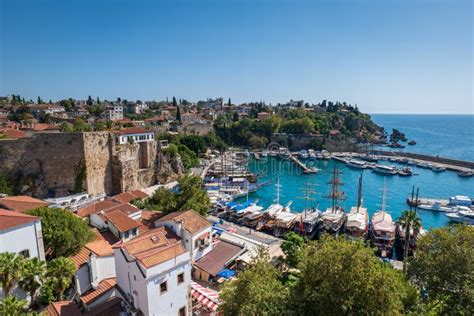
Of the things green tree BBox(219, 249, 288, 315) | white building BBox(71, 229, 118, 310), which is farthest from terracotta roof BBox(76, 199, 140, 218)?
green tree BBox(219, 249, 288, 315)

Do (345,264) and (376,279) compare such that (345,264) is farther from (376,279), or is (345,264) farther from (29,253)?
(29,253)

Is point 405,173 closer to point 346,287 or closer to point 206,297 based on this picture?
point 206,297

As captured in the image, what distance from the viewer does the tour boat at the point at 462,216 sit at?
32438 mm

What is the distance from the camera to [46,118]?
59.4 meters

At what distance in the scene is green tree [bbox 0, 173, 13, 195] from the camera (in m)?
24.8

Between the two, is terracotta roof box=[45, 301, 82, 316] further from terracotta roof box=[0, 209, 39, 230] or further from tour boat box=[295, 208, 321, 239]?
tour boat box=[295, 208, 321, 239]

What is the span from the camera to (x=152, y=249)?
40.3 ft

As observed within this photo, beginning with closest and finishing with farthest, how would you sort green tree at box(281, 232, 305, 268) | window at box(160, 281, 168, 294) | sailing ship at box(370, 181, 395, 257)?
window at box(160, 281, 168, 294) → green tree at box(281, 232, 305, 268) → sailing ship at box(370, 181, 395, 257)

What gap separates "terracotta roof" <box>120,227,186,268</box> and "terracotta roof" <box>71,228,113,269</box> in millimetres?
3110

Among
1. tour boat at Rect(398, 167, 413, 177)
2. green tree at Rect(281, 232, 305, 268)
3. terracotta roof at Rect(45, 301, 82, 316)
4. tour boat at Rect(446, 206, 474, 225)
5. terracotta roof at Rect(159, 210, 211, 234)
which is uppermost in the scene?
terracotta roof at Rect(159, 210, 211, 234)

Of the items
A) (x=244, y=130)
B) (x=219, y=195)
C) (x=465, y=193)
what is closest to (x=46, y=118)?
(x=219, y=195)

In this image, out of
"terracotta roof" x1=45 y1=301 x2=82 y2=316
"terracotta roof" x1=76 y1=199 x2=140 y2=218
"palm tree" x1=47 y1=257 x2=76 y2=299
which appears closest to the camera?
"terracotta roof" x1=45 y1=301 x2=82 y2=316

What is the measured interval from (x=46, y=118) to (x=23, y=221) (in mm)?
58478

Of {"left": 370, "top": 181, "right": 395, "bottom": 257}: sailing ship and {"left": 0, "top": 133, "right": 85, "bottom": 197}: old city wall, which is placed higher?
{"left": 0, "top": 133, "right": 85, "bottom": 197}: old city wall
